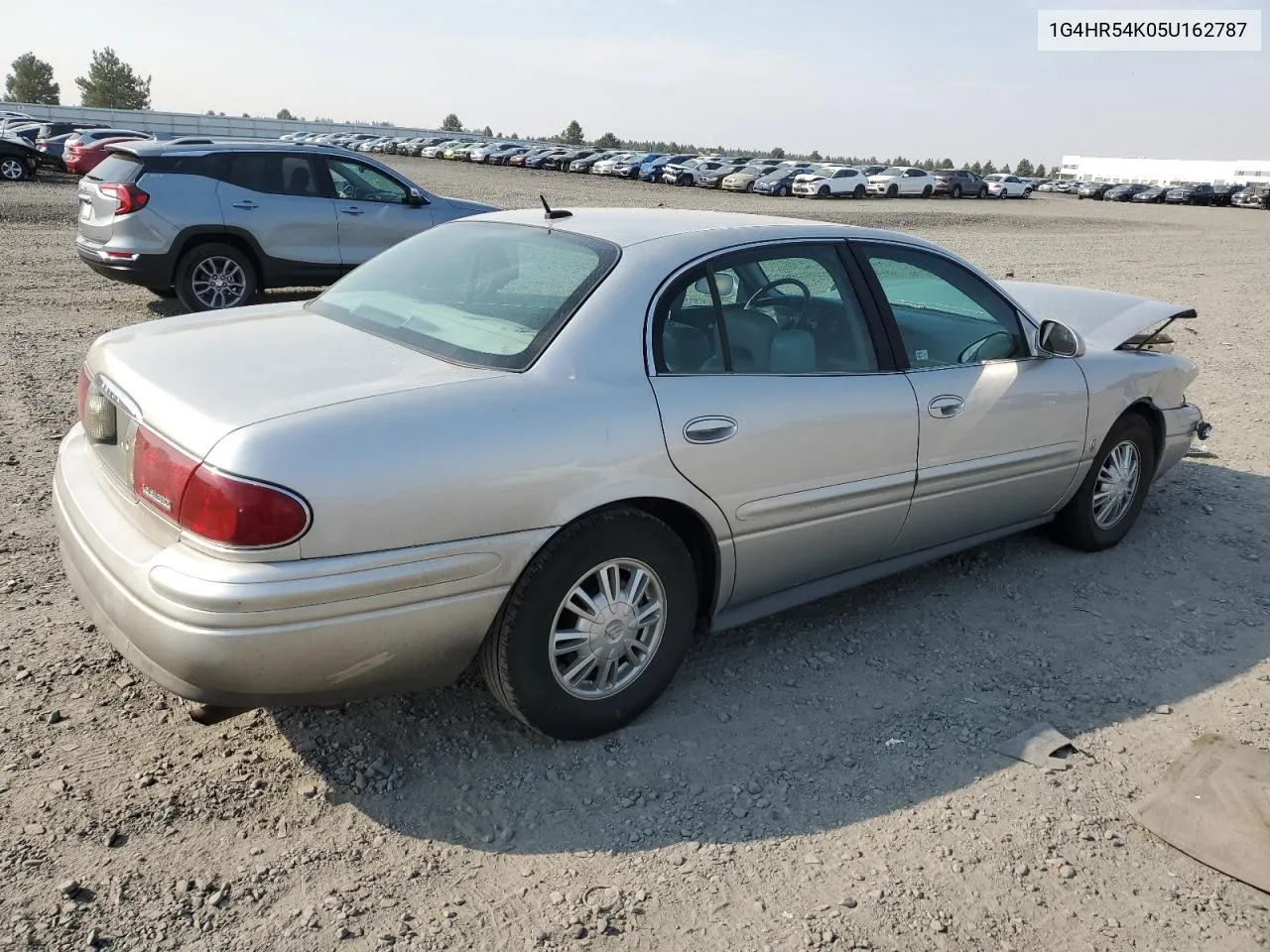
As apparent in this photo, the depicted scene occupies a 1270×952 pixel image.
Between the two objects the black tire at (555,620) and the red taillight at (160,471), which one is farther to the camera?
the black tire at (555,620)

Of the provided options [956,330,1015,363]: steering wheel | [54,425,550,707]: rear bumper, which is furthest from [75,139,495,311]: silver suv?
[956,330,1015,363]: steering wheel

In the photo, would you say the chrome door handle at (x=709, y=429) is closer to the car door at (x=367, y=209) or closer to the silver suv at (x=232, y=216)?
the silver suv at (x=232, y=216)

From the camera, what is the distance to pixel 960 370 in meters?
4.11

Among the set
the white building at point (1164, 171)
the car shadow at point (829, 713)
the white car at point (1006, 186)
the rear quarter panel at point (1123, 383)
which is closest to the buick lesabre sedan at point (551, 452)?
the rear quarter panel at point (1123, 383)

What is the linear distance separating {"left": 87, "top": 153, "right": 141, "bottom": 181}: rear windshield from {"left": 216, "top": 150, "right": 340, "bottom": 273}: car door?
728 mm

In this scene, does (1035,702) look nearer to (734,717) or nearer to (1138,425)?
(734,717)

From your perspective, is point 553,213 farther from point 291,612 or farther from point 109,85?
point 109,85

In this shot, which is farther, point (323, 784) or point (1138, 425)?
point (1138, 425)

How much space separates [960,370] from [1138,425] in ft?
4.77

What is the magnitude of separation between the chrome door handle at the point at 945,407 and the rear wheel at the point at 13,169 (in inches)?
1138

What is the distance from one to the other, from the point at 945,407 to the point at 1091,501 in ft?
4.49

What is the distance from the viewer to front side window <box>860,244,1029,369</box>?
4.04 meters

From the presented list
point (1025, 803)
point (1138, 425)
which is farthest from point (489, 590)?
point (1138, 425)

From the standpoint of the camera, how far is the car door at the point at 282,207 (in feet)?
31.8
